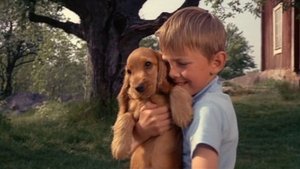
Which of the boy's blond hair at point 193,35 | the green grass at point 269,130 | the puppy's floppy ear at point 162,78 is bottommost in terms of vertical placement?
the green grass at point 269,130

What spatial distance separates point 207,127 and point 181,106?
0.19 meters

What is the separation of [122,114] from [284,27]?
19.7 metres

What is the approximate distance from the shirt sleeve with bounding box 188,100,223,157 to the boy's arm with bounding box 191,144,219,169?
15mm

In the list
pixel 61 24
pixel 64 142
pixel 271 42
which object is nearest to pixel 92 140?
pixel 64 142

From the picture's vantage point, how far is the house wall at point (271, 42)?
2120 cm

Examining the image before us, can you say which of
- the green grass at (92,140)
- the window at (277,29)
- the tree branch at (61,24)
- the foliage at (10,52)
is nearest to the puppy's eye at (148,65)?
the green grass at (92,140)

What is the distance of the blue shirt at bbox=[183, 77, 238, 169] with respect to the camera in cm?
232

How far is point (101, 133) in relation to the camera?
11359 mm

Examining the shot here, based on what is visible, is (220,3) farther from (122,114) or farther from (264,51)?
(122,114)

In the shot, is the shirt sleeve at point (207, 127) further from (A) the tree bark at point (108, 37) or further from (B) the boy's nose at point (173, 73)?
(A) the tree bark at point (108, 37)

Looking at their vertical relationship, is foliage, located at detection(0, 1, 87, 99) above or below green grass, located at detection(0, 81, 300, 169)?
above

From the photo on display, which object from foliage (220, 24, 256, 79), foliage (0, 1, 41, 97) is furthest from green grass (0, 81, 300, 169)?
foliage (220, 24, 256, 79)

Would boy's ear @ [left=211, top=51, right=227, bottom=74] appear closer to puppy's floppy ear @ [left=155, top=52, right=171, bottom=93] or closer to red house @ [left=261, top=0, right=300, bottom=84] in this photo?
puppy's floppy ear @ [left=155, top=52, right=171, bottom=93]

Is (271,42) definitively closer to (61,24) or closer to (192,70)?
(61,24)
